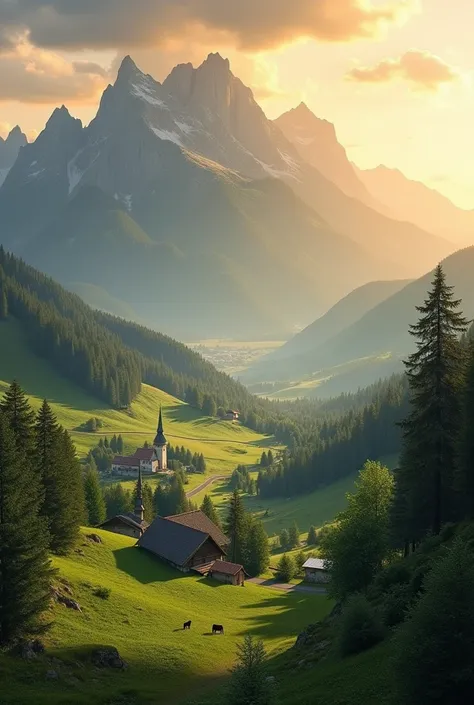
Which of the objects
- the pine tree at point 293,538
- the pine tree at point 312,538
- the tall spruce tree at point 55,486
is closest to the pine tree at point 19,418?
the tall spruce tree at point 55,486

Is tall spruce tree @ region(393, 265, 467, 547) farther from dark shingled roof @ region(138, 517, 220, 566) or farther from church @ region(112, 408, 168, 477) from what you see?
church @ region(112, 408, 168, 477)

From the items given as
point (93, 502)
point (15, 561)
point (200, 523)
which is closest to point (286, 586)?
point (200, 523)

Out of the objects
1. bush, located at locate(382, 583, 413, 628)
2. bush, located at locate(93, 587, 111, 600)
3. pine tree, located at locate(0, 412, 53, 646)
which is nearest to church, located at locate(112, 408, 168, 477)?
bush, located at locate(93, 587, 111, 600)

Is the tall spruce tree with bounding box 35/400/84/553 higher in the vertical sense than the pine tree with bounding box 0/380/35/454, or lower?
lower

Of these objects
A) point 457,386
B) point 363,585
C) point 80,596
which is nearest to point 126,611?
point 80,596

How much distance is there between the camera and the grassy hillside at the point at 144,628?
42938 millimetres

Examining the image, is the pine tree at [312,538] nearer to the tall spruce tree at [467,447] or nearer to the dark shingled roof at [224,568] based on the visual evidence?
the dark shingled roof at [224,568]

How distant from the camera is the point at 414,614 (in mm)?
27172

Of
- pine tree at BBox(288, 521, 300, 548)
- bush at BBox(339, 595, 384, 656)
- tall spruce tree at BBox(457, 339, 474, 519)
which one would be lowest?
pine tree at BBox(288, 521, 300, 548)

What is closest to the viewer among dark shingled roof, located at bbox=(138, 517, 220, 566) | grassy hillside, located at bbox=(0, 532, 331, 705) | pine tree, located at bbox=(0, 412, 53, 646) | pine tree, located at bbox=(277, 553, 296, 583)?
grassy hillside, located at bbox=(0, 532, 331, 705)

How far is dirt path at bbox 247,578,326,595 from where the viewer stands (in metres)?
94.7

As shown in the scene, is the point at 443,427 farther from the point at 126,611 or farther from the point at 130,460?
the point at 130,460

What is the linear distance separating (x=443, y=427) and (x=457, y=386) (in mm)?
3159

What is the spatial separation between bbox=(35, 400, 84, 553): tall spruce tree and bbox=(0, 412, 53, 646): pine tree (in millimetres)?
17909
